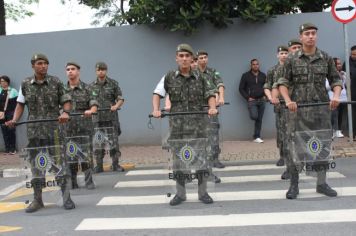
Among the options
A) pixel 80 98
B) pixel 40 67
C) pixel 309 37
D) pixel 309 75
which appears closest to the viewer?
pixel 309 37

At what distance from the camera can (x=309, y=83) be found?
277 inches

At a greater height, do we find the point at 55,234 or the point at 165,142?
the point at 165,142

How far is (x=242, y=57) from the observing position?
44.6 feet

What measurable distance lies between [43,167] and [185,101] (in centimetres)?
208

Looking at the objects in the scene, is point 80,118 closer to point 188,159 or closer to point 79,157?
point 79,157

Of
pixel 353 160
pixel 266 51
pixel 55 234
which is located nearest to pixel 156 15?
pixel 266 51

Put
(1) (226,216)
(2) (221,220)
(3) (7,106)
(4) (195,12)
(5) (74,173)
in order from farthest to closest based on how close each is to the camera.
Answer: (3) (7,106) → (4) (195,12) → (5) (74,173) → (1) (226,216) → (2) (221,220)

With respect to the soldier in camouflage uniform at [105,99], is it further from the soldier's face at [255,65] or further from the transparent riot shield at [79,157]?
the soldier's face at [255,65]

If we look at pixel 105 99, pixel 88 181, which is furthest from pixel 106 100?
pixel 88 181

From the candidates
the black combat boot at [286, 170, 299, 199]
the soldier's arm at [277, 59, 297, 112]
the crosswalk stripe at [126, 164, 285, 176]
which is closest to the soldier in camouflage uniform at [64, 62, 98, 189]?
the crosswalk stripe at [126, 164, 285, 176]

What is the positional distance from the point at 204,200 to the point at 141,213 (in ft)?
2.84

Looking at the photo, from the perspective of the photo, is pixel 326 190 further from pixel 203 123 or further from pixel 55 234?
pixel 55 234

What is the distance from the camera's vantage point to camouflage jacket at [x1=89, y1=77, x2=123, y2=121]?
10109 millimetres

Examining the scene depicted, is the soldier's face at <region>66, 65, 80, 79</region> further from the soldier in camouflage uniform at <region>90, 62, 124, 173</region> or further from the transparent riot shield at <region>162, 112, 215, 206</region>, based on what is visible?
the transparent riot shield at <region>162, 112, 215, 206</region>
